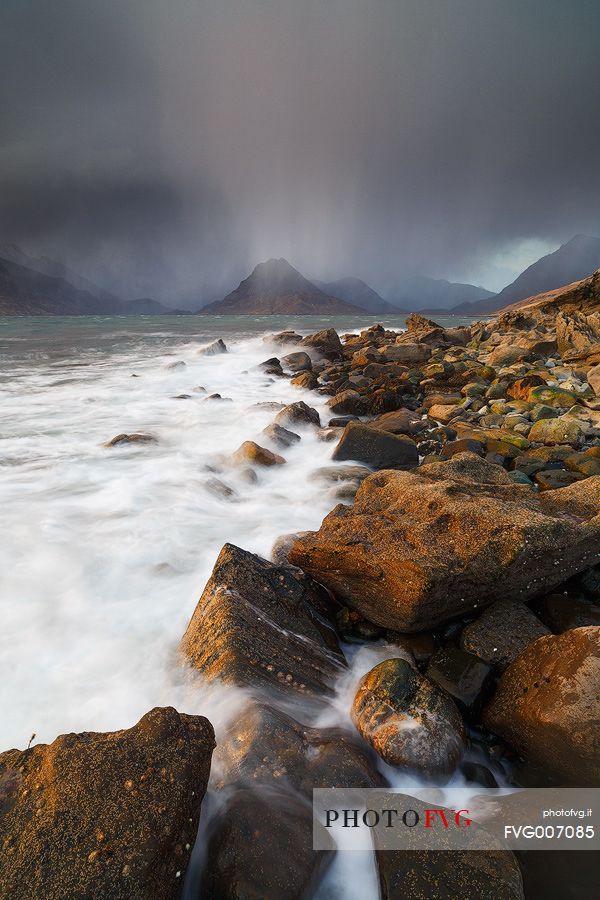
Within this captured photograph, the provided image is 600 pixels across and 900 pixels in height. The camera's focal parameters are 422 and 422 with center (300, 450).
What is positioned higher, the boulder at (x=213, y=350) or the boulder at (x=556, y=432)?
the boulder at (x=556, y=432)

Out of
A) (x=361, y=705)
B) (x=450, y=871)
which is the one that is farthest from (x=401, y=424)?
(x=450, y=871)

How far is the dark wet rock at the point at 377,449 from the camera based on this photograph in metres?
6.73

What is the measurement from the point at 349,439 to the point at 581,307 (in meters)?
28.5

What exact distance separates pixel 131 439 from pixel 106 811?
299 inches

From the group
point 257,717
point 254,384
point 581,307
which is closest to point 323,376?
point 254,384

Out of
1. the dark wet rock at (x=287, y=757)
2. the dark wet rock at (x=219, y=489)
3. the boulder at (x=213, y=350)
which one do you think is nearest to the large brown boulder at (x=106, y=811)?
the dark wet rock at (x=287, y=757)

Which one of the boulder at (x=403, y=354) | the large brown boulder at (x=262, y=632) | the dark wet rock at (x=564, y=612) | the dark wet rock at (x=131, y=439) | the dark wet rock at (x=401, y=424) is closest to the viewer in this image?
the large brown boulder at (x=262, y=632)

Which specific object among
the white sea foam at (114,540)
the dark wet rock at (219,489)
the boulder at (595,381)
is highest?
the boulder at (595,381)

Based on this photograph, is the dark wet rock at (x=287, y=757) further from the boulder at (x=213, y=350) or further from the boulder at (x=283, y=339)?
the boulder at (x=283, y=339)

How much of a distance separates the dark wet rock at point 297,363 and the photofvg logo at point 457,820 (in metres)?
17.4

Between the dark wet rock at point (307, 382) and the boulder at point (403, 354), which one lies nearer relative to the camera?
the dark wet rock at point (307, 382)

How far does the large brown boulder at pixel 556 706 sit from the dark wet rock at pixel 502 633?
0.72ft

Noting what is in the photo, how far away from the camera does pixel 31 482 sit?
6703 mm

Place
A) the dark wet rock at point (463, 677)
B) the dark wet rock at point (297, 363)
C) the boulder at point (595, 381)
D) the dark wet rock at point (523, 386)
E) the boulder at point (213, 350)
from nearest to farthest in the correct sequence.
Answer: the dark wet rock at point (463, 677), the boulder at point (595, 381), the dark wet rock at point (523, 386), the dark wet rock at point (297, 363), the boulder at point (213, 350)
